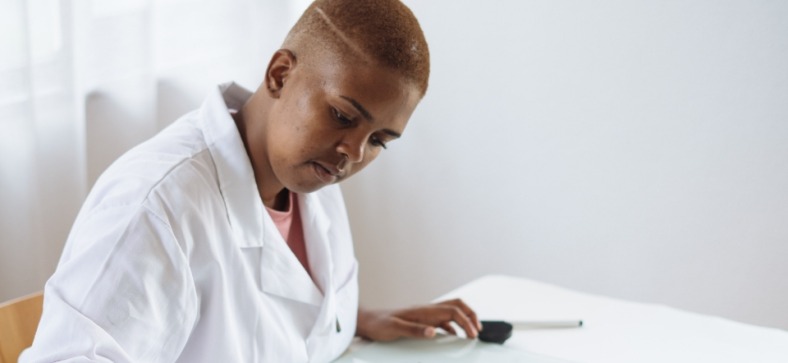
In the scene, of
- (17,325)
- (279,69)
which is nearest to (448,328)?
(279,69)

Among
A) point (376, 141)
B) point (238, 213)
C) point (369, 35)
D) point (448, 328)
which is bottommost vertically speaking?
point (448, 328)

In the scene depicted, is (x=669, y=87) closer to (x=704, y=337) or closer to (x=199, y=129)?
(x=704, y=337)

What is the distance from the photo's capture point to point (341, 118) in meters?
1.12

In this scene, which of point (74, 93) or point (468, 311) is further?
point (74, 93)

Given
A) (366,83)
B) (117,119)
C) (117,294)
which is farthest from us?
(117,119)

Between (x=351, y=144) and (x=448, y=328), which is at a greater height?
(x=351, y=144)

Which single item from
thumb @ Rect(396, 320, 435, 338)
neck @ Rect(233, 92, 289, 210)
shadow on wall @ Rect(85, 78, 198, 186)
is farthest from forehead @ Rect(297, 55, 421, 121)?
shadow on wall @ Rect(85, 78, 198, 186)

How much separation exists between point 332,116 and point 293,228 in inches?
12.0

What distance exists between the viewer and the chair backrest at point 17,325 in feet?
4.06

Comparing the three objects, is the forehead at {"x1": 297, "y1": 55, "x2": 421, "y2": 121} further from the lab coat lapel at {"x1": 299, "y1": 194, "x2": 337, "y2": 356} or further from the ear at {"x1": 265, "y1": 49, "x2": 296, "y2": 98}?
the lab coat lapel at {"x1": 299, "y1": 194, "x2": 337, "y2": 356}

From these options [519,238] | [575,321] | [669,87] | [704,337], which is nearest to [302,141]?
[575,321]

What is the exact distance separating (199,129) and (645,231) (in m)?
1.42

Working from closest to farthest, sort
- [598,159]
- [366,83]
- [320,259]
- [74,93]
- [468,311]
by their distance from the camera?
[366,83], [320,259], [468,311], [74,93], [598,159]

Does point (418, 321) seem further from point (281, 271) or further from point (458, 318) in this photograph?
point (281, 271)
